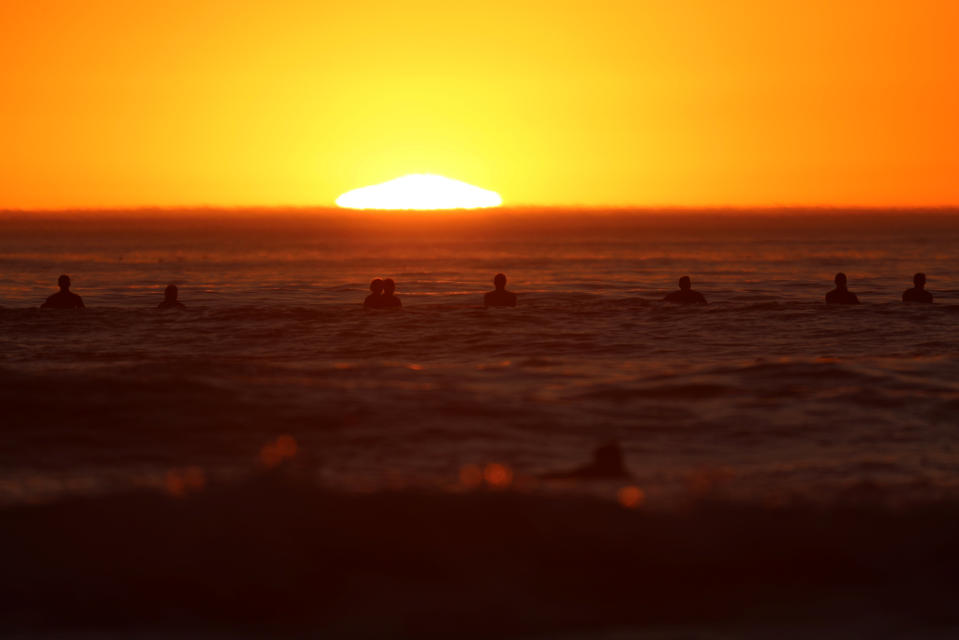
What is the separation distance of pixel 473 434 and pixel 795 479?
139 inches

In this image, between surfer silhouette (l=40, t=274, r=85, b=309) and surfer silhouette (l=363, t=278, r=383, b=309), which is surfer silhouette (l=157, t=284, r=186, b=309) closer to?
surfer silhouette (l=40, t=274, r=85, b=309)

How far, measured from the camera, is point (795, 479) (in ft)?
29.6

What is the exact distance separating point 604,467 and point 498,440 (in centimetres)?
188

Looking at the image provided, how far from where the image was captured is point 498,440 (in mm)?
10633

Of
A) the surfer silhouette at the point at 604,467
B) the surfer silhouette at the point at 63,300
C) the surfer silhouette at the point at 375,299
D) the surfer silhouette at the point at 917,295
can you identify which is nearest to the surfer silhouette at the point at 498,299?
the surfer silhouette at the point at 375,299

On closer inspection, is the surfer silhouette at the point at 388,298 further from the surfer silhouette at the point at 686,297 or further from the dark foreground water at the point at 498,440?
the surfer silhouette at the point at 686,297

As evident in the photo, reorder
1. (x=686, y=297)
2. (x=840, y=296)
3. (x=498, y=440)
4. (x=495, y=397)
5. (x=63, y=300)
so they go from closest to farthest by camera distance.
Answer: (x=498, y=440)
(x=495, y=397)
(x=63, y=300)
(x=840, y=296)
(x=686, y=297)

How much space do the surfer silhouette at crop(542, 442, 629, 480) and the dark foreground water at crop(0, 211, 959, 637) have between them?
0.70ft

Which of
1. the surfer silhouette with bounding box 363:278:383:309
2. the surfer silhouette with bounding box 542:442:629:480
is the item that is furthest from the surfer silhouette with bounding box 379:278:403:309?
the surfer silhouette with bounding box 542:442:629:480

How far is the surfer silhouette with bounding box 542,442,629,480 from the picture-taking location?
29.5ft

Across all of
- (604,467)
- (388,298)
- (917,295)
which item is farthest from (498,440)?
(917,295)

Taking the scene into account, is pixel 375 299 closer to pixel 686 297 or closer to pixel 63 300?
pixel 63 300

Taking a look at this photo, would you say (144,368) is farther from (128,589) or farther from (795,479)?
(795,479)

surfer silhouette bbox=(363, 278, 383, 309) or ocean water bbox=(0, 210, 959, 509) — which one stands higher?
surfer silhouette bbox=(363, 278, 383, 309)
